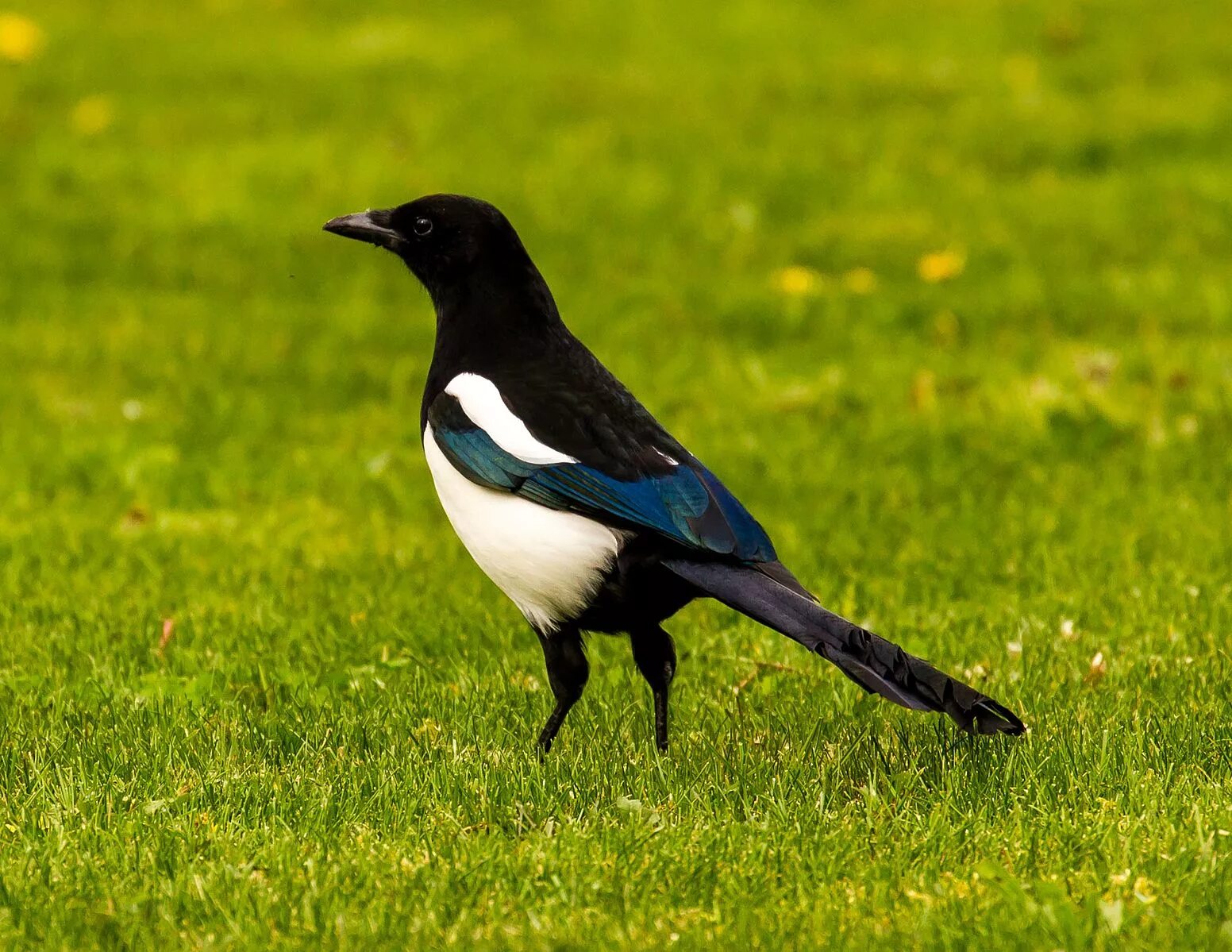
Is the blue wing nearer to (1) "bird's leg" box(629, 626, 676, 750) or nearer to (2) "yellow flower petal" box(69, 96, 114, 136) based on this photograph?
(1) "bird's leg" box(629, 626, 676, 750)

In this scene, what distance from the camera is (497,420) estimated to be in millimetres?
4230

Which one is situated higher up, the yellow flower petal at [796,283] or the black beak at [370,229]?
the black beak at [370,229]

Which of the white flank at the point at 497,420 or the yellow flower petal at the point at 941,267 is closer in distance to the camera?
the white flank at the point at 497,420

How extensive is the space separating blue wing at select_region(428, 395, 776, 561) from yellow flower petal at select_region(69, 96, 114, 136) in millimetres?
9012

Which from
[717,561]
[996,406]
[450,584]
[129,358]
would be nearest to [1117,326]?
[996,406]

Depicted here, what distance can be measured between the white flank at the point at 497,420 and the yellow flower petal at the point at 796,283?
5.59m

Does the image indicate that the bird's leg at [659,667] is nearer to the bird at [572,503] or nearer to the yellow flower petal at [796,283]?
the bird at [572,503]

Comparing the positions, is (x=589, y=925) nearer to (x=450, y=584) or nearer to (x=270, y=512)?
(x=450, y=584)

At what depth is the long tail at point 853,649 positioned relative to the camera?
3.70m

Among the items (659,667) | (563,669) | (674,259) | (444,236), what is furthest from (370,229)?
(674,259)

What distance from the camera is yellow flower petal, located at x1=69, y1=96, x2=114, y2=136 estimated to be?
12320 millimetres

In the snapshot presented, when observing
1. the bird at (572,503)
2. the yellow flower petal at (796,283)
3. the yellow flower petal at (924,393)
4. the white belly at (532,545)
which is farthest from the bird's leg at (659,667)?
the yellow flower petal at (796,283)

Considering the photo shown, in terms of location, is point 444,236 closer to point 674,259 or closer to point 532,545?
point 532,545

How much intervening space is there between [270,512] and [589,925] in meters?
4.13
